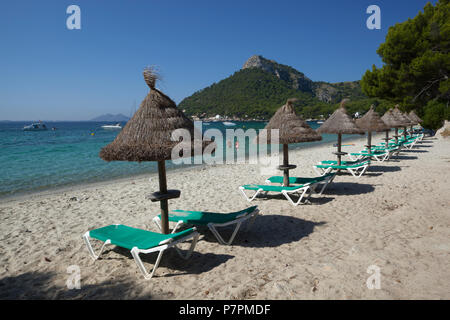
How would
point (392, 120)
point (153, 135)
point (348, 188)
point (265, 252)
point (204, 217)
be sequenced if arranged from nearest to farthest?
point (153, 135) < point (265, 252) < point (204, 217) < point (348, 188) < point (392, 120)

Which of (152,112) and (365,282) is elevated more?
(152,112)

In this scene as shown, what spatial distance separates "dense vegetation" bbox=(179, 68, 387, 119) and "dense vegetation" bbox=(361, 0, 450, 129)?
58.2m

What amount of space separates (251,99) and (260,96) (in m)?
3.04

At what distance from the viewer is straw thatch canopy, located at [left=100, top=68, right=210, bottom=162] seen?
3783 millimetres

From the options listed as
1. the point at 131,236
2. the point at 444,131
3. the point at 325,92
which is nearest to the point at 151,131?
the point at 131,236

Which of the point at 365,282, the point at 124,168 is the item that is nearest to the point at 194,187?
the point at 365,282

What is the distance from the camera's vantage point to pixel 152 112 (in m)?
4.05

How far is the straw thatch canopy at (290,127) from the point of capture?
6531 millimetres

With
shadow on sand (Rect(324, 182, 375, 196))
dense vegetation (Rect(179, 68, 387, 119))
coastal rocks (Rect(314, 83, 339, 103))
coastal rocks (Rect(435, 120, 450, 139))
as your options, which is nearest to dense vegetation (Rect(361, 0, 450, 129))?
coastal rocks (Rect(435, 120, 450, 139))

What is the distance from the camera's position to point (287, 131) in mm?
6648

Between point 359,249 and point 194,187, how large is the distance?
556cm

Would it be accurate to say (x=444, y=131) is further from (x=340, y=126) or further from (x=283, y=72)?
(x=283, y=72)
